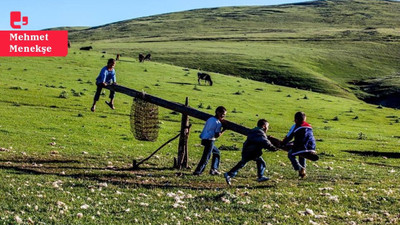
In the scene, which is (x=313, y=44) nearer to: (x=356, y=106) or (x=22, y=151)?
(x=356, y=106)

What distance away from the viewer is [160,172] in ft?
67.9

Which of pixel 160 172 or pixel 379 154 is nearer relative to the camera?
pixel 160 172

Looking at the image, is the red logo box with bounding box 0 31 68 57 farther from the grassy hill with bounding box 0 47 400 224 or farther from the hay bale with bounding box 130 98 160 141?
the hay bale with bounding box 130 98 160 141

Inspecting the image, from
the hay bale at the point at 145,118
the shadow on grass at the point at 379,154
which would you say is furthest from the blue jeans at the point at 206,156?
the shadow on grass at the point at 379,154

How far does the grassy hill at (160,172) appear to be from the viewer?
12.6m

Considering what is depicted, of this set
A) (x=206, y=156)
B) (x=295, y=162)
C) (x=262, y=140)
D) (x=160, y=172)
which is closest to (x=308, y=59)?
(x=160, y=172)

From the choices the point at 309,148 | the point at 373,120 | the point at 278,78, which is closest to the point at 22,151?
the point at 309,148

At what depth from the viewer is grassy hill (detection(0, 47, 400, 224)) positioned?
12.6 meters

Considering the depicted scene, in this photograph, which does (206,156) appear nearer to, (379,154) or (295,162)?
(295,162)

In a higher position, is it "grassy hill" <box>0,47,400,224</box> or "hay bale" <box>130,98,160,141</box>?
"hay bale" <box>130,98,160,141</box>

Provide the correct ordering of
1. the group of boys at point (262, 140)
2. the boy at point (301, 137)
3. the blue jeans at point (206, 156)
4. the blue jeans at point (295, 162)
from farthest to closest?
the blue jeans at point (206, 156), the blue jeans at point (295, 162), the boy at point (301, 137), the group of boys at point (262, 140)

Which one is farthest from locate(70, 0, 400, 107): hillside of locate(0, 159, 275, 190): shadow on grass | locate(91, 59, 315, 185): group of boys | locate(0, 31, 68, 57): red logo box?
locate(0, 159, 275, 190): shadow on grass

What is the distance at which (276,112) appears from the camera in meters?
59.4

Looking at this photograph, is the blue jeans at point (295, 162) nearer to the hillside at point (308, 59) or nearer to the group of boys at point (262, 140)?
the group of boys at point (262, 140)
